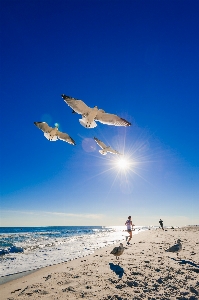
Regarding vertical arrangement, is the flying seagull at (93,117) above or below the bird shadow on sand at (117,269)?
above

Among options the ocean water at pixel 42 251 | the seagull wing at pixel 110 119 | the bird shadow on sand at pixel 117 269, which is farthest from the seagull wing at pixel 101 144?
the ocean water at pixel 42 251

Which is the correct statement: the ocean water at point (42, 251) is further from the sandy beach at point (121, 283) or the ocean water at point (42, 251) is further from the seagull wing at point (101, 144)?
the seagull wing at point (101, 144)

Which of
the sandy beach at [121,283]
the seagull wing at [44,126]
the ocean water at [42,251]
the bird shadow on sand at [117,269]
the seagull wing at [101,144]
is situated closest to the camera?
the sandy beach at [121,283]

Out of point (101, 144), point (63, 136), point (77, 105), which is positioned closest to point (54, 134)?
point (63, 136)

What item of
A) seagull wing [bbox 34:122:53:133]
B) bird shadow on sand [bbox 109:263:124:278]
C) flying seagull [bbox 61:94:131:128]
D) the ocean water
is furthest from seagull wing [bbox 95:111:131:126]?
the ocean water

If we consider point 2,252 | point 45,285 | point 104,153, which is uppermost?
point 104,153

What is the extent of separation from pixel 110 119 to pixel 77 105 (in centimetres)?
129

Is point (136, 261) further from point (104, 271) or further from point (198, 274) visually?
point (198, 274)

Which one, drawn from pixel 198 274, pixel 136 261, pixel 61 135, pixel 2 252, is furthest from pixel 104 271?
pixel 2 252

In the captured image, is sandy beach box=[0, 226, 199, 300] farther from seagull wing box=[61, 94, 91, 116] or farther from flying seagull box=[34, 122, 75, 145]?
seagull wing box=[61, 94, 91, 116]

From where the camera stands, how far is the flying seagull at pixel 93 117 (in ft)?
26.6

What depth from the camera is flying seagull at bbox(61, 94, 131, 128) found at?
809 cm

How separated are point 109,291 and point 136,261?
3.23m

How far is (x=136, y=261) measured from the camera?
27.5 ft
